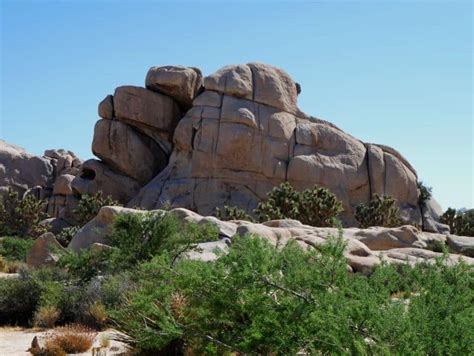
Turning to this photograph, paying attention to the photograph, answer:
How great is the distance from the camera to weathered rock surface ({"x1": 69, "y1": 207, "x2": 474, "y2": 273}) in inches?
719

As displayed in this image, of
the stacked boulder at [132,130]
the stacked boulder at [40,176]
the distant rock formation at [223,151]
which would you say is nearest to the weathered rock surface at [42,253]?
the distant rock formation at [223,151]

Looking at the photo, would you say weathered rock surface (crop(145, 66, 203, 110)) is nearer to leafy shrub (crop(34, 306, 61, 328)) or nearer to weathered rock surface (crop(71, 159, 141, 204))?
weathered rock surface (crop(71, 159, 141, 204))

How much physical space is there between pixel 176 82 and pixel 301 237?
36.9 meters

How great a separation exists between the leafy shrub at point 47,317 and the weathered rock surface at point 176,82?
42.3 metres

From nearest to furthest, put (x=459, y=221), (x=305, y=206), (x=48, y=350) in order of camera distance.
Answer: (x=48, y=350), (x=305, y=206), (x=459, y=221)

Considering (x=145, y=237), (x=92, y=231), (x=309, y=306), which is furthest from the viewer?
(x=92, y=231)

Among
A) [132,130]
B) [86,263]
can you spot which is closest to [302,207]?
[132,130]

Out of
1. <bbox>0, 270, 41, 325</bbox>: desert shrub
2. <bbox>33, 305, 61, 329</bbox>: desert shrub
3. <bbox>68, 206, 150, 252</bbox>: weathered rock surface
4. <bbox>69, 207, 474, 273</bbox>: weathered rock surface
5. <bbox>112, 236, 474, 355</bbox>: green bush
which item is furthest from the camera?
<bbox>68, 206, 150, 252</bbox>: weathered rock surface

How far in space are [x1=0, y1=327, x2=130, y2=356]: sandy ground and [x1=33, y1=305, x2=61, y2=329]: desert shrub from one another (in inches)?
14.6

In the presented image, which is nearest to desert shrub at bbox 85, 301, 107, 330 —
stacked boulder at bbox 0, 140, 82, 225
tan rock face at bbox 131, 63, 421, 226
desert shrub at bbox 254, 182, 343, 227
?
desert shrub at bbox 254, 182, 343, 227

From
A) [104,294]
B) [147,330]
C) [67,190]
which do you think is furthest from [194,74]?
[147,330]

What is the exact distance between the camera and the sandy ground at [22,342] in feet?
35.3

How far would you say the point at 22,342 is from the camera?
12250 mm

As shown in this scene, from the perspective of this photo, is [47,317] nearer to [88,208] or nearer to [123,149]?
[88,208]
